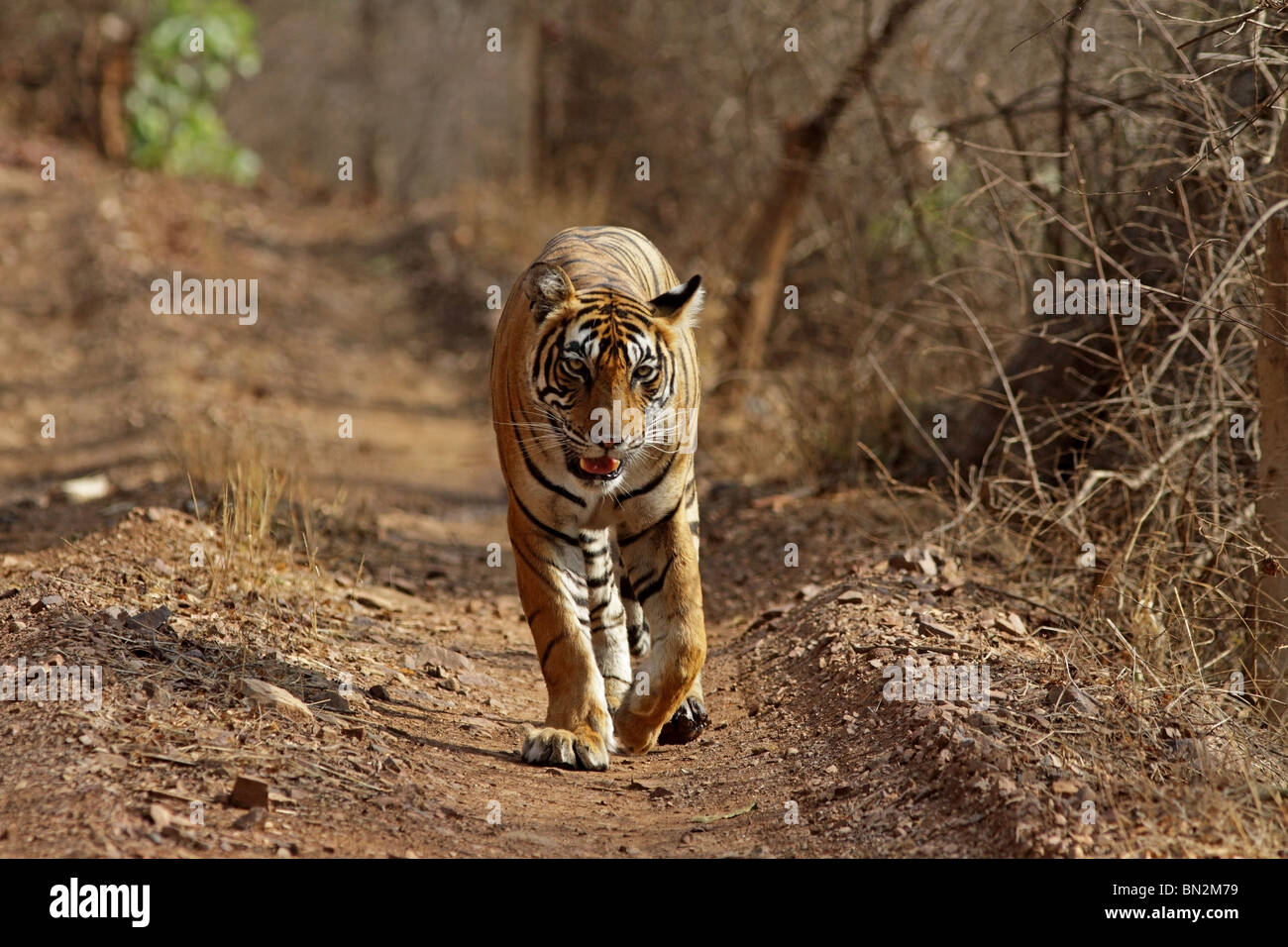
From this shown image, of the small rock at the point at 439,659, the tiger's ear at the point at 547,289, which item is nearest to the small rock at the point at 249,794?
the small rock at the point at 439,659

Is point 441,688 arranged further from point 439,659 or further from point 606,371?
point 606,371

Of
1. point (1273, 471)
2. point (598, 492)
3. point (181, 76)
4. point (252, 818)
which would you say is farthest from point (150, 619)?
point (181, 76)

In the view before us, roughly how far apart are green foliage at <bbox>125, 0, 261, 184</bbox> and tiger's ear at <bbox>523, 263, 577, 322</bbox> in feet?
54.7

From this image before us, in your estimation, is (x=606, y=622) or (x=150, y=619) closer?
(x=150, y=619)

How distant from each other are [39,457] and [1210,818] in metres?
8.98

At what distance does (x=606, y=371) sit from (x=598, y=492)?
1.51ft

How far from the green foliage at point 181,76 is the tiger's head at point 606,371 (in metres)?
16.8

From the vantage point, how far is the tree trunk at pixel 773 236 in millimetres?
10320

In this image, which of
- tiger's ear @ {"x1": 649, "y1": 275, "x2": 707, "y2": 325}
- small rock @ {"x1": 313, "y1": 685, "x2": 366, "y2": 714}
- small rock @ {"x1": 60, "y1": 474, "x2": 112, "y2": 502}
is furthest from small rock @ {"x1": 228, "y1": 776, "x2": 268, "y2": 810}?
small rock @ {"x1": 60, "y1": 474, "x2": 112, "y2": 502}

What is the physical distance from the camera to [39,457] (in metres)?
10.0

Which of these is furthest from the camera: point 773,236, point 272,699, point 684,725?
point 773,236

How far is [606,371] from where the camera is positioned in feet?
15.5
